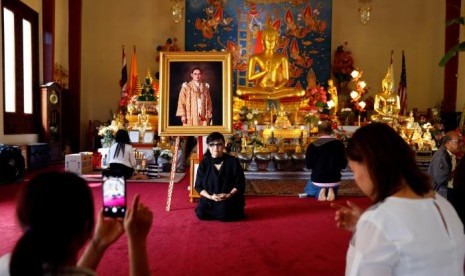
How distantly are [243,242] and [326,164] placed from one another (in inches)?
91.1

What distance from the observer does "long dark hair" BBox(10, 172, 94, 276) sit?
940 millimetres

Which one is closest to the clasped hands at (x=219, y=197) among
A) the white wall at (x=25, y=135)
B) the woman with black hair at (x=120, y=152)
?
the woman with black hair at (x=120, y=152)

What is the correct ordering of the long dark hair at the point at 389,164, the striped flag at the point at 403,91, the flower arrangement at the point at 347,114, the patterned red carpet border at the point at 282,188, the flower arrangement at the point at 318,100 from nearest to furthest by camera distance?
1. the long dark hair at the point at 389,164
2. the patterned red carpet border at the point at 282,188
3. the flower arrangement at the point at 318,100
4. the flower arrangement at the point at 347,114
5. the striped flag at the point at 403,91

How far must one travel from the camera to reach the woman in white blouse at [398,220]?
1.09 meters

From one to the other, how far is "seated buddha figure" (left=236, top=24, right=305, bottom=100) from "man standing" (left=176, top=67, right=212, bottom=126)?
551 centimetres

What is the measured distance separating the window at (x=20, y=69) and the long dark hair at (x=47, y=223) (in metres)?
8.78

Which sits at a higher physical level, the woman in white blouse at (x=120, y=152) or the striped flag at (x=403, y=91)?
the striped flag at (x=403, y=91)

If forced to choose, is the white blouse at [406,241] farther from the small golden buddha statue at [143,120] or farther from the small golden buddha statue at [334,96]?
the small golden buddha statue at [334,96]

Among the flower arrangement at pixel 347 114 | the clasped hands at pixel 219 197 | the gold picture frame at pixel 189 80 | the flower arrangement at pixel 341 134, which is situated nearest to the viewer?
the clasped hands at pixel 219 197

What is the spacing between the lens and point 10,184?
674 centimetres

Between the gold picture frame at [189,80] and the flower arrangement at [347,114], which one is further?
the flower arrangement at [347,114]

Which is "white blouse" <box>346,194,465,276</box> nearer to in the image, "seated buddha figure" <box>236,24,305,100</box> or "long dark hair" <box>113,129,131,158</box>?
"long dark hair" <box>113,129,131,158</box>

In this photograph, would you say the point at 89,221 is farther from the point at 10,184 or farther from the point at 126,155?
the point at 10,184

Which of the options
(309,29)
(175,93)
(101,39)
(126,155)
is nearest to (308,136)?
(126,155)
